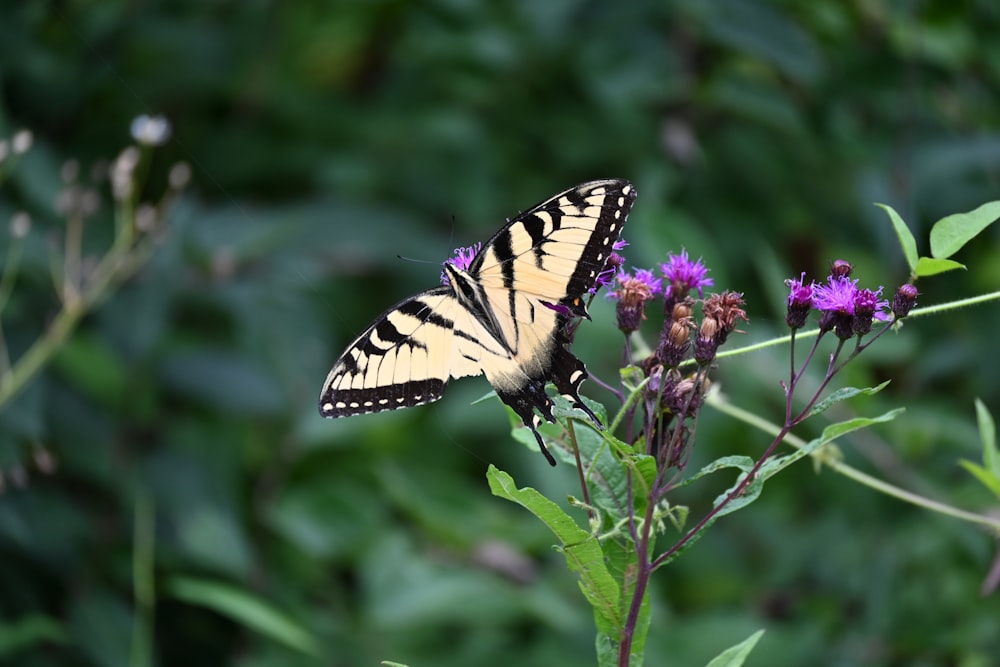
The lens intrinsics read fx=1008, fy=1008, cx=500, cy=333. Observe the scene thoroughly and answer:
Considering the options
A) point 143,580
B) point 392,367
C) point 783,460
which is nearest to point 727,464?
point 783,460

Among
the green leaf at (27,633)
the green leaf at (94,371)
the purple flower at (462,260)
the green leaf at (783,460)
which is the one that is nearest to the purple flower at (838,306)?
the green leaf at (783,460)

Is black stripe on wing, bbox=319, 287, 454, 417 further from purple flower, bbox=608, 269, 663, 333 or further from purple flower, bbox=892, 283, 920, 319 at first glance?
purple flower, bbox=892, 283, 920, 319

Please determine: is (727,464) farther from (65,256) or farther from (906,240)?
(65,256)

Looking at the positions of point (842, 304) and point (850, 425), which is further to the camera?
point (842, 304)

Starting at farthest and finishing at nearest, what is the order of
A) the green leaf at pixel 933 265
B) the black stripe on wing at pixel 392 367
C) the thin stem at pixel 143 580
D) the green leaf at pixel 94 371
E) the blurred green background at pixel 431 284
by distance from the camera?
the green leaf at pixel 94 371 < the blurred green background at pixel 431 284 < the thin stem at pixel 143 580 < the black stripe on wing at pixel 392 367 < the green leaf at pixel 933 265

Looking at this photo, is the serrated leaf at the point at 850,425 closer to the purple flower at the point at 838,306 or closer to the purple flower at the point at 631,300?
the purple flower at the point at 838,306

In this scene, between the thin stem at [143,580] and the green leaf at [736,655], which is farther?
the thin stem at [143,580]

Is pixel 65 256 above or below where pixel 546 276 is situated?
above

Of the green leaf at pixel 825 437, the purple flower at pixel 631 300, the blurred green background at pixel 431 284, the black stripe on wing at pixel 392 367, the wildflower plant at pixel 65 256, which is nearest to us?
the green leaf at pixel 825 437
